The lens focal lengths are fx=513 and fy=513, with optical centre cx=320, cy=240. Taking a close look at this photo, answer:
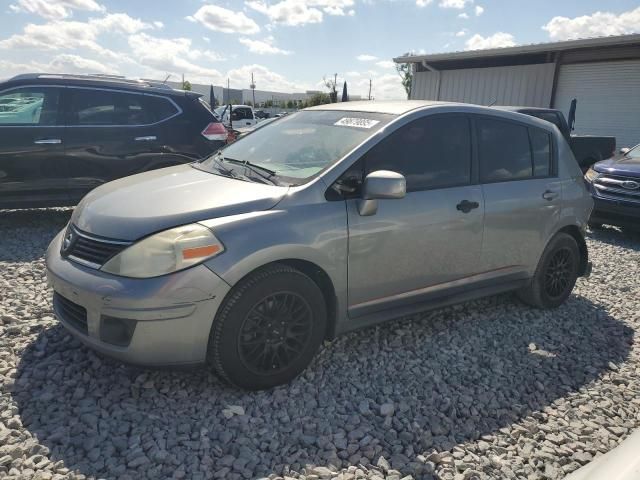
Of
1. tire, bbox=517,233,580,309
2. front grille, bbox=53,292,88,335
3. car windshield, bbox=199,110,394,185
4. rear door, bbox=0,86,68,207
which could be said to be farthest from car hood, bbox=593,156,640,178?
rear door, bbox=0,86,68,207

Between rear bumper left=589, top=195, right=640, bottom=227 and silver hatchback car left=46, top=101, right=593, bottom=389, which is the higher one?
silver hatchback car left=46, top=101, right=593, bottom=389

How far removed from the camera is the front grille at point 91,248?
2.73 m

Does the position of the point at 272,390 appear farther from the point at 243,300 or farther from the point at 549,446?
the point at 549,446

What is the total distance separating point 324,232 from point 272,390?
0.97 meters

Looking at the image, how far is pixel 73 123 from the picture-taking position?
624 cm

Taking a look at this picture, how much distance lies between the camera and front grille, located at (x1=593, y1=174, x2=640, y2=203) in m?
7.46

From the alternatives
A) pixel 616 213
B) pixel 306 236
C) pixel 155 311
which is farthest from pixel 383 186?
pixel 616 213

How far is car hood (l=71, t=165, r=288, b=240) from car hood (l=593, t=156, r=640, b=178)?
21.6 feet

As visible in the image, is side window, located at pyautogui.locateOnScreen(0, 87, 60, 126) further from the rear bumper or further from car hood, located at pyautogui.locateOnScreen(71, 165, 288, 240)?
the rear bumper

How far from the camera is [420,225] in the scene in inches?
136

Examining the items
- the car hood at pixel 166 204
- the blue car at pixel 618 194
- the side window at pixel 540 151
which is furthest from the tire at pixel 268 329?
the blue car at pixel 618 194

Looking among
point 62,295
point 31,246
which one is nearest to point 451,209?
point 62,295

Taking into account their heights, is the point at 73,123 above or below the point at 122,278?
above

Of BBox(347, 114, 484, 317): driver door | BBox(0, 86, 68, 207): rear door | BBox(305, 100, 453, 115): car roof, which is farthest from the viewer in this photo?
BBox(0, 86, 68, 207): rear door
